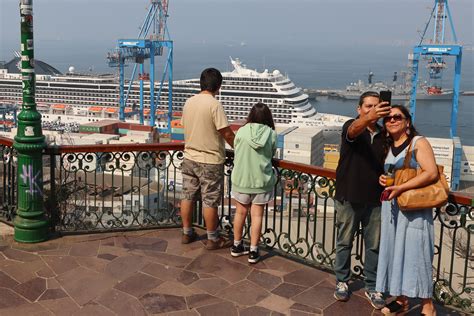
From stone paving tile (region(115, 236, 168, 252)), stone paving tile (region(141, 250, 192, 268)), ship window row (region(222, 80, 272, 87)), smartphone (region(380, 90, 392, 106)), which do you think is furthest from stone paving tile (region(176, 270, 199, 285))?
ship window row (region(222, 80, 272, 87))

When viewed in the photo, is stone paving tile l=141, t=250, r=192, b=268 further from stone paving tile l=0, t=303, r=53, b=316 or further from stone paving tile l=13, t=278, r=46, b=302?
stone paving tile l=0, t=303, r=53, b=316

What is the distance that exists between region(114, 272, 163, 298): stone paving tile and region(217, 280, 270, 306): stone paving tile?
449 mm

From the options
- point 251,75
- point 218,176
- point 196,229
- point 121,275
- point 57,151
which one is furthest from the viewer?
point 251,75

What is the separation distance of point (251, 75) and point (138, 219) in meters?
43.3

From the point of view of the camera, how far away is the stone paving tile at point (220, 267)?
354cm

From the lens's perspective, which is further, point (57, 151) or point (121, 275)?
point (57, 151)

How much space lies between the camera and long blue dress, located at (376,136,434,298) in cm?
271

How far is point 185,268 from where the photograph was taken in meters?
3.64

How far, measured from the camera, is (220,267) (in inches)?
145

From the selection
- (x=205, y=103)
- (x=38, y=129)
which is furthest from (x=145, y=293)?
(x=38, y=129)

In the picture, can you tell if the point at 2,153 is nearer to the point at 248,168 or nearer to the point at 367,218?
the point at 248,168

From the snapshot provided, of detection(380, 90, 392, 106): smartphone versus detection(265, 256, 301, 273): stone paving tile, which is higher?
detection(380, 90, 392, 106): smartphone

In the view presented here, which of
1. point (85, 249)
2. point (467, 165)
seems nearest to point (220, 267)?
point (85, 249)

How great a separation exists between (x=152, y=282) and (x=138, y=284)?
9 centimetres
